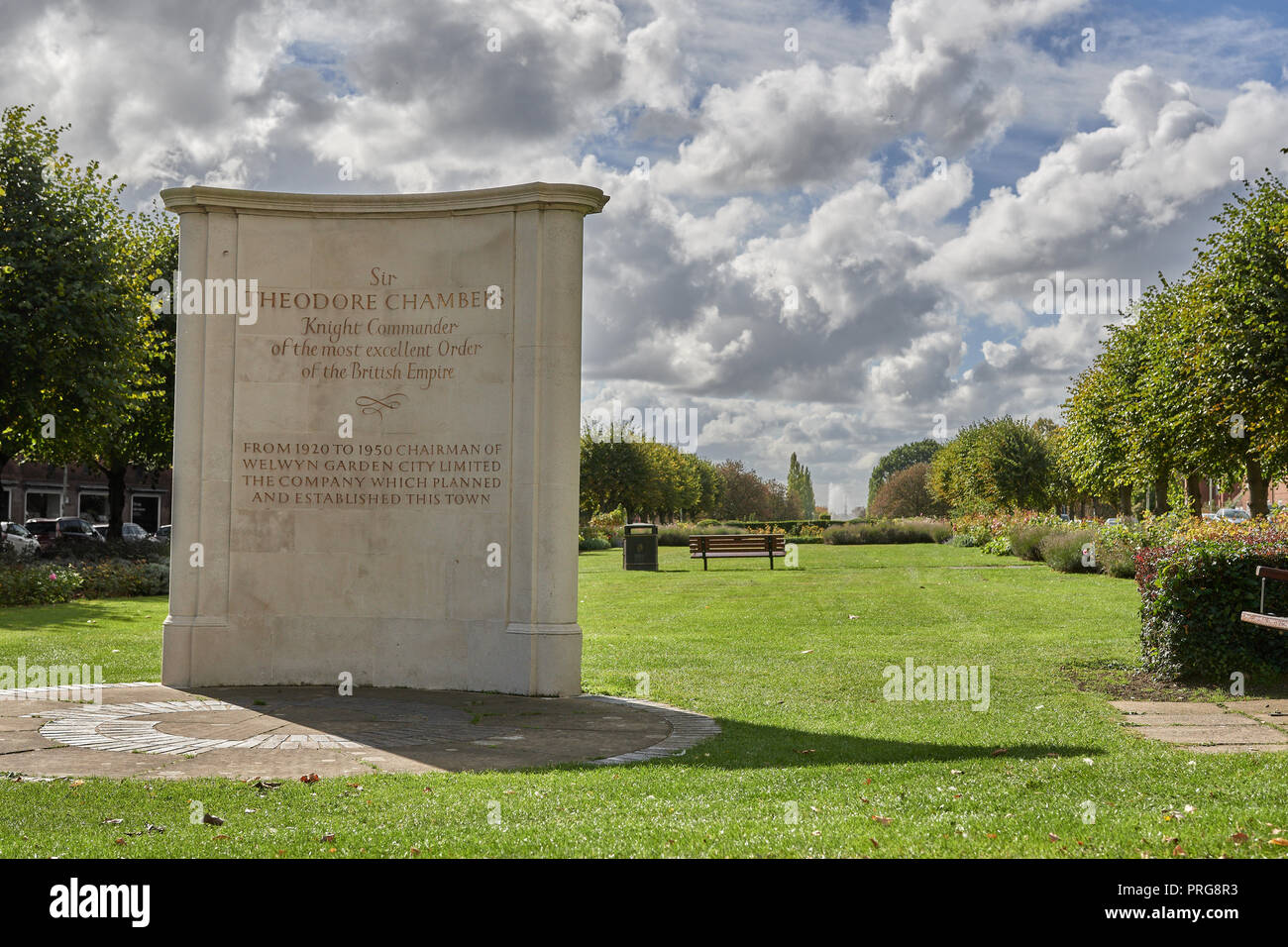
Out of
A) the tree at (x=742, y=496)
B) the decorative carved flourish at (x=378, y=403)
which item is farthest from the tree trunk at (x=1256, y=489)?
the tree at (x=742, y=496)

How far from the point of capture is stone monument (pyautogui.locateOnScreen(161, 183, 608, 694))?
420 inches

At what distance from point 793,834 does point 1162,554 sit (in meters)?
7.64

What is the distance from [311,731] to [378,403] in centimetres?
374

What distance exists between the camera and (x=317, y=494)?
11016mm

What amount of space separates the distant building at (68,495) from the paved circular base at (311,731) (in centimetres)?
5294

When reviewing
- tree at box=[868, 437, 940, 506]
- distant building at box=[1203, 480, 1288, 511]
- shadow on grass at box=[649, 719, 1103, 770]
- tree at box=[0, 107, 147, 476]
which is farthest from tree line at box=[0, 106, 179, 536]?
tree at box=[868, 437, 940, 506]

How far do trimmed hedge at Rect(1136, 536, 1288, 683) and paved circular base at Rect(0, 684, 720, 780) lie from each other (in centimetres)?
489

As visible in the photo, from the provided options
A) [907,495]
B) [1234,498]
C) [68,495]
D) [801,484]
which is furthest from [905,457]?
[68,495]

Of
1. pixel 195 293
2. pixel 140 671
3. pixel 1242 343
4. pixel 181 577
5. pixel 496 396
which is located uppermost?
pixel 1242 343

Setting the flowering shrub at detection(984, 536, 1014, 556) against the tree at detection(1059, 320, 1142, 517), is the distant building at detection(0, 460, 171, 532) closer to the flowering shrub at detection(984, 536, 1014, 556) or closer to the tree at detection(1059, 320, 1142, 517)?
the flowering shrub at detection(984, 536, 1014, 556)

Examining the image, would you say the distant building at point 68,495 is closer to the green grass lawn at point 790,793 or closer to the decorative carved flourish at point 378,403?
the decorative carved flourish at point 378,403
